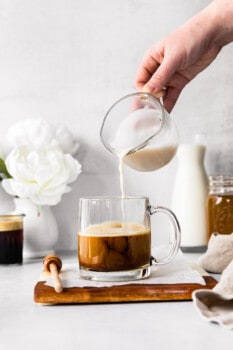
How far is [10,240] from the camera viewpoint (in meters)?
1.41

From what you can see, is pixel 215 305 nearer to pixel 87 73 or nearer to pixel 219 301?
pixel 219 301

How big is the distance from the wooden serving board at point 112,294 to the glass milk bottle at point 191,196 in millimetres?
601

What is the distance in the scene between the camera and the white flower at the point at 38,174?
1.50 meters

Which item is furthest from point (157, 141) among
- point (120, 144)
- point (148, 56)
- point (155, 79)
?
point (148, 56)

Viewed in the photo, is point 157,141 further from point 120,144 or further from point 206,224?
point 206,224

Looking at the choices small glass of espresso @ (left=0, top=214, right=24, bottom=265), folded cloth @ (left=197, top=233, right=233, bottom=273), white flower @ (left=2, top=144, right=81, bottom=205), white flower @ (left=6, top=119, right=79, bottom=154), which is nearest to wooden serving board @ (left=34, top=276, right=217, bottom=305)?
folded cloth @ (left=197, top=233, right=233, bottom=273)

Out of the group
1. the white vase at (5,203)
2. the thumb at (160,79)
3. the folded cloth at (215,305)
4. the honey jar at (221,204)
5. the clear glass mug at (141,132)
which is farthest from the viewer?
the white vase at (5,203)

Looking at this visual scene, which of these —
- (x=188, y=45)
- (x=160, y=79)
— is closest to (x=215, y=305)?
(x=160, y=79)

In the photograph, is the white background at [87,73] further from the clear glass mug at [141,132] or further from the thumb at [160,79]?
the clear glass mug at [141,132]

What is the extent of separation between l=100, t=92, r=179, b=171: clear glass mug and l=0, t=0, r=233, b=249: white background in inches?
22.4

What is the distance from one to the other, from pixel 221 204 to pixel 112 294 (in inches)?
24.1

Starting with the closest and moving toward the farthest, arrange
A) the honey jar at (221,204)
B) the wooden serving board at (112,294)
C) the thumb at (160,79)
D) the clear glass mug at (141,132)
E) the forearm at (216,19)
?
1. the wooden serving board at (112,294)
2. the clear glass mug at (141,132)
3. the thumb at (160,79)
4. the forearm at (216,19)
5. the honey jar at (221,204)

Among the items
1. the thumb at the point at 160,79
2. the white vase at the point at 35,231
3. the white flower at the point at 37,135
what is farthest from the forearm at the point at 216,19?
the white vase at the point at 35,231

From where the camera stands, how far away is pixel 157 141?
1.13 metres
